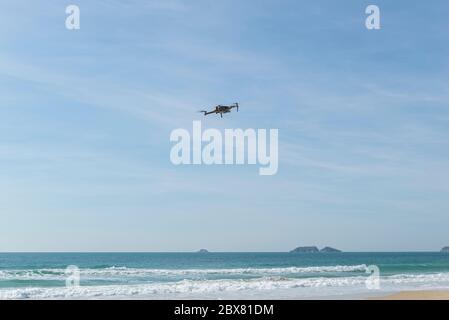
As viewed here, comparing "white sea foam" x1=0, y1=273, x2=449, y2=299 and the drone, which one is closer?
the drone

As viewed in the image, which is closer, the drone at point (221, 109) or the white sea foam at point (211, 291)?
the drone at point (221, 109)

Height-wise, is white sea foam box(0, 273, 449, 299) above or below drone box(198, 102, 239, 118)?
below

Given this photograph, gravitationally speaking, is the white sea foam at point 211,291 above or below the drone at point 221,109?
below

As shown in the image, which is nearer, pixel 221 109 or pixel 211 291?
pixel 221 109

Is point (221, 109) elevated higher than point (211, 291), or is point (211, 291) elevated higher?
point (221, 109)
